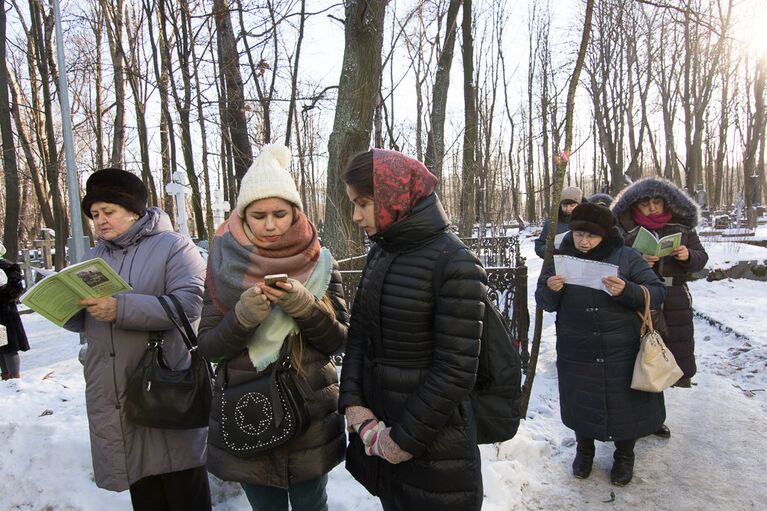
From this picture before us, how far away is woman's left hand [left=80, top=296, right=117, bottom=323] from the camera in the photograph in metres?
2.02

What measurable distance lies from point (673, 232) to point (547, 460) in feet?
6.58

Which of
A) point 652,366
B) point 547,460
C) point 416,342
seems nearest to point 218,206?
point 547,460

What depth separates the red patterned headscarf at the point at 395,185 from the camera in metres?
1.65

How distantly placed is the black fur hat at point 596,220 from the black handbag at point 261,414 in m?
2.08

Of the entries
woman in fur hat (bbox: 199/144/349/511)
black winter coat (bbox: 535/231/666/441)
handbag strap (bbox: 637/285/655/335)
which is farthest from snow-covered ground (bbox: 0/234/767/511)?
handbag strap (bbox: 637/285/655/335)

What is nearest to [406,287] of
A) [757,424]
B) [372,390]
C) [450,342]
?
[450,342]

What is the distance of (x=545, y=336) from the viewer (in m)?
6.71

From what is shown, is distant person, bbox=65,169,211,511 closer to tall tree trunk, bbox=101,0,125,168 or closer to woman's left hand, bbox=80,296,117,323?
woman's left hand, bbox=80,296,117,323

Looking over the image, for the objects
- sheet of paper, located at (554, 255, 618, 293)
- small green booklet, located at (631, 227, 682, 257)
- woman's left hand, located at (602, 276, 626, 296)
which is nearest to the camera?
woman's left hand, located at (602, 276, 626, 296)

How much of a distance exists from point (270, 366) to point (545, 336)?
5.66 metres

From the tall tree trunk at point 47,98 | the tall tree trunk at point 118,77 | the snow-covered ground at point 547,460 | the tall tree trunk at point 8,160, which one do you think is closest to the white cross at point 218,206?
the tall tree trunk at point 118,77

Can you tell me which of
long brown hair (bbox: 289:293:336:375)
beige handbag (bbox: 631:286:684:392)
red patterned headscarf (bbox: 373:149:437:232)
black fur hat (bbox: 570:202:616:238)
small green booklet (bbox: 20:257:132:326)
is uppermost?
red patterned headscarf (bbox: 373:149:437:232)

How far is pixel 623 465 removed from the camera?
308 centimetres

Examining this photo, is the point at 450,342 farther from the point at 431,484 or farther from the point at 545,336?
the point at 545,336
